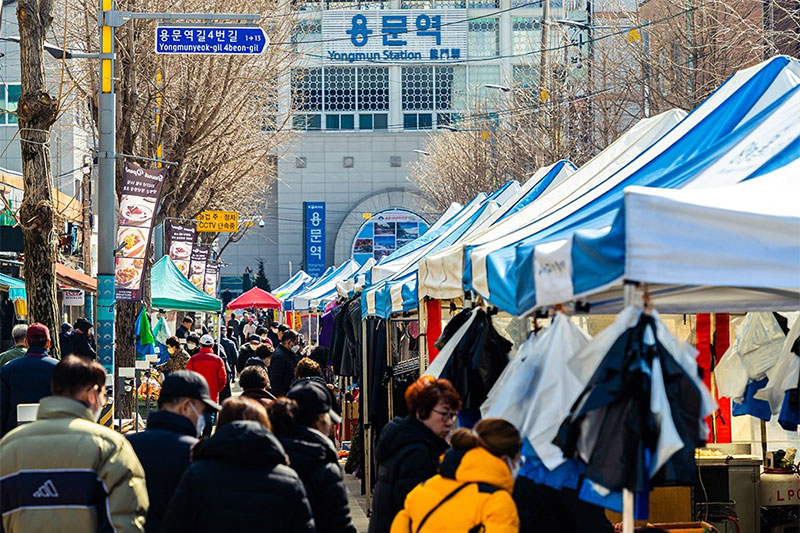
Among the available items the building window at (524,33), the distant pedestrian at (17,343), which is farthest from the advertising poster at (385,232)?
the distant pedestrian at (17,343)

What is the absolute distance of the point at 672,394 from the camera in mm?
5266

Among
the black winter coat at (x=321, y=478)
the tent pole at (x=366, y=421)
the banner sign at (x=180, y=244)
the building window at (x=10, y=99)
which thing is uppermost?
the building window at (x=10, y=99)

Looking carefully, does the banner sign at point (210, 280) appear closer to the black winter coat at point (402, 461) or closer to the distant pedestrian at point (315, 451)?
the black winter coat at point (402, 461)

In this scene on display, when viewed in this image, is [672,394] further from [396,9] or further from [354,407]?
[396,9]

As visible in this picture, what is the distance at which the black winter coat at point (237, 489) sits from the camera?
575 centimetres

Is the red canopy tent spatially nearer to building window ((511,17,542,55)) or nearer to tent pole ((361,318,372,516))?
tent pole ((361,318,372,516))

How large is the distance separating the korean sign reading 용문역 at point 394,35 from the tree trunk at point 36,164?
191 ft

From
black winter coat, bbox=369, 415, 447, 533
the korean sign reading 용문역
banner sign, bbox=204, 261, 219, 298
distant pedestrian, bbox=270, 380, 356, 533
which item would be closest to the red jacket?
black winter coat, bbox=369, 415, 447, 533

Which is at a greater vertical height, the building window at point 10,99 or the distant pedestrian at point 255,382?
the building window at point 10,99

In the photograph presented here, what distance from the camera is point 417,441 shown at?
7.05 meters

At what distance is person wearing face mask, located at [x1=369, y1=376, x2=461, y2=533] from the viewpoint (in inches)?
276

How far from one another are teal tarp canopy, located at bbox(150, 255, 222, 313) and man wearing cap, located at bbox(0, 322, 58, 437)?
15387 mm

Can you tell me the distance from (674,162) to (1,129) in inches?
1582

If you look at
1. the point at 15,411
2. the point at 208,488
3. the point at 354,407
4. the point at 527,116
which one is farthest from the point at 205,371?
the point at 527,116
